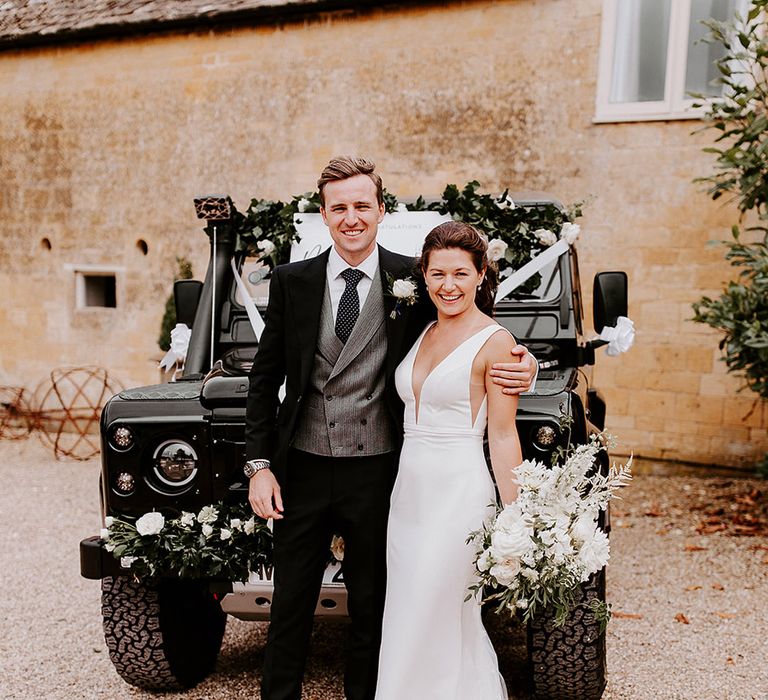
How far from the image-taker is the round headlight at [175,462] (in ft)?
10.2

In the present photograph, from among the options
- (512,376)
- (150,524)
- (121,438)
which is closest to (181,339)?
(121,438)

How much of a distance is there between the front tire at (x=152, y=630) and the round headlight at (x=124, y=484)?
421 millimetres

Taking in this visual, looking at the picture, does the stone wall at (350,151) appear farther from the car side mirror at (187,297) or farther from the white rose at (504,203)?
the car side mirror at (187,297)

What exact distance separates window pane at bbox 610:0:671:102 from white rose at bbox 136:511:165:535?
282 inches

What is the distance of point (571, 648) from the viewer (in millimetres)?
3115

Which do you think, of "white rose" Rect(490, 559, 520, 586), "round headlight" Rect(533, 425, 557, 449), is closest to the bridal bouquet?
"white rose" Rect(490, 559, 520, 586)

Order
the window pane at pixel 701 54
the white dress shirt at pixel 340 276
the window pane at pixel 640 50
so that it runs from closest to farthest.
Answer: the white dress shirt at pixel 340 276, the window pane at pixel 701 54, the window pane at pixel 640 50

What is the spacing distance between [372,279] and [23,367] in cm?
1055

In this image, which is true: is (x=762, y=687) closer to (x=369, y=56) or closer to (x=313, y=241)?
(x=313, y=241)

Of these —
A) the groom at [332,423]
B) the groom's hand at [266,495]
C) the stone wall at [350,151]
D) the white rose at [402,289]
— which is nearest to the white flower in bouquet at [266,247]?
the groom at [332,423]

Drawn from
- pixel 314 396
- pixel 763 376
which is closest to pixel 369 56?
pixel 763 376

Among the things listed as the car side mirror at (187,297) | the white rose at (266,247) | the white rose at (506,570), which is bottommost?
the white rose at (506,570)

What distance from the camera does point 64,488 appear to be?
7789mm

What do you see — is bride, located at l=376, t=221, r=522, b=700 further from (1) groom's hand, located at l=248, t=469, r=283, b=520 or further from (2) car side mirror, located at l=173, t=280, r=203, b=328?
(2) car side mirror, located at l=173, t=280, r=203, b=328
